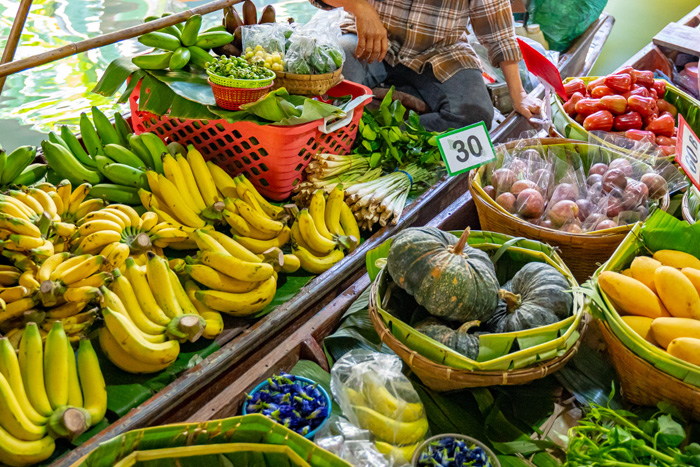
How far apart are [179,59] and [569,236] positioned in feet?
5.65

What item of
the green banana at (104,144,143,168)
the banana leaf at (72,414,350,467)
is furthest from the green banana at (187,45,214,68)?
the banana leaf at (72,414,350,467)

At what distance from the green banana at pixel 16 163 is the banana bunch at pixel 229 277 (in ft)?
2.59

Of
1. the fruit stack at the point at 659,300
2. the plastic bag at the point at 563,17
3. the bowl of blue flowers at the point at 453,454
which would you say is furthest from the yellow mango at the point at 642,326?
the plastic bag at the point at 563,17

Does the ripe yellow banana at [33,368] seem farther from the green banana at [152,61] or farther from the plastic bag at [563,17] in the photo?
the plastic bag at [563,17]

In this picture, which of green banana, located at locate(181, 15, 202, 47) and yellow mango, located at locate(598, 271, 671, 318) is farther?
green banana, located at locate(181, 15, 202, 47)

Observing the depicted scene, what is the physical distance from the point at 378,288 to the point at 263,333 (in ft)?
1.31

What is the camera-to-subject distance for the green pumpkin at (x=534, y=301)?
156 cm

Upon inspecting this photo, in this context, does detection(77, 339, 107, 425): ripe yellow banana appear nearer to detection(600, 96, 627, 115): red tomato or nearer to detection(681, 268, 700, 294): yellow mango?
detection(681, 268, 700, 294): yellow mango

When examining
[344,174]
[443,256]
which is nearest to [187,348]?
[443,256]

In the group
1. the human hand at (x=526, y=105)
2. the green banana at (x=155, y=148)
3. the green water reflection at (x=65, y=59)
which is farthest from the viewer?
the green water reflection at (x=65, y=59)

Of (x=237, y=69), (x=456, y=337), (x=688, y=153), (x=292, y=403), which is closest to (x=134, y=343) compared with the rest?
(x=292, y=403)

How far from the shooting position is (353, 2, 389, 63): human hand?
9.53 ft

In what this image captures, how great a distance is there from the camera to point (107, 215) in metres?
1.90

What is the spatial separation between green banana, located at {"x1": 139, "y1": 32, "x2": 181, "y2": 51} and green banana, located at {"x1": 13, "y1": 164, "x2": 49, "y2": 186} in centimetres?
69
